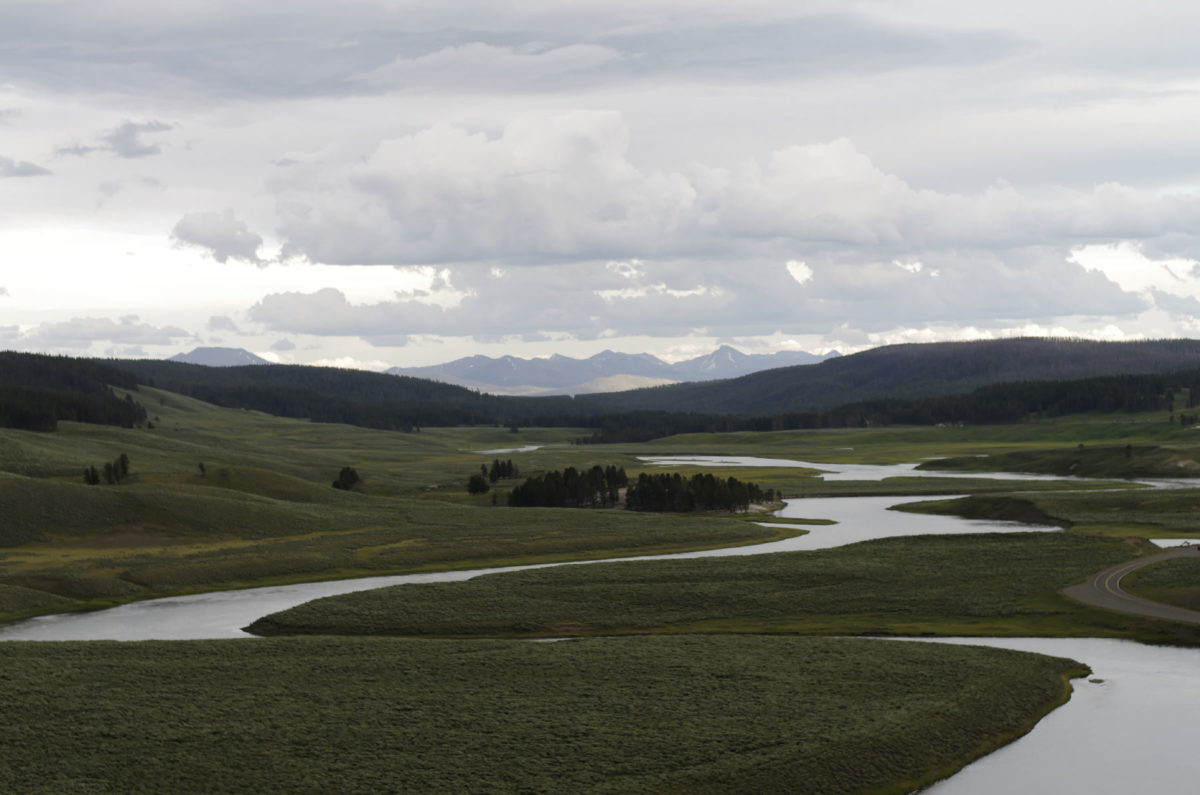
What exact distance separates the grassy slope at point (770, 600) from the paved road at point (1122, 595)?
1.32 metres

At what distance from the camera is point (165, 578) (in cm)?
8681

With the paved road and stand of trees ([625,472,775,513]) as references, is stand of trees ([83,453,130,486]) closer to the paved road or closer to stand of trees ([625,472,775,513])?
stand of trees ([625,472,775,513])

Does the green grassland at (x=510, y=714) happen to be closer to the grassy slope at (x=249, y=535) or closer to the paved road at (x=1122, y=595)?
the paved road at (x=1122, y=595)

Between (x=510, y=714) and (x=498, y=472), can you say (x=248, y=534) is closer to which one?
(x=498, y=472)

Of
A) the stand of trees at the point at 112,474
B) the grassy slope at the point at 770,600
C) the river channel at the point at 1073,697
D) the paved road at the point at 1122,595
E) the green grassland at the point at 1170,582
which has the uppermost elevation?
the stand of trees at the point at 112,474

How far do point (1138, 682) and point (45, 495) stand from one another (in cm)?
10152

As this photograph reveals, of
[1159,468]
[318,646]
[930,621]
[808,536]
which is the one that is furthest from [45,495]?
[1159,468]

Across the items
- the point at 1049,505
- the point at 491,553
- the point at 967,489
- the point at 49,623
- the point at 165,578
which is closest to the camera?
the point at 49,623

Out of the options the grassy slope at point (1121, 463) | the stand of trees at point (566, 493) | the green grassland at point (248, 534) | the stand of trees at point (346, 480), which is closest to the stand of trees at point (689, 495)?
the stand of trees at point (566, 493)

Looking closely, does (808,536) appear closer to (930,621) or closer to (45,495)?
(930,621)

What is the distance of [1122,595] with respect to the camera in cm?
7100

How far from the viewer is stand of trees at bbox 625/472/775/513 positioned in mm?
Result: 140125

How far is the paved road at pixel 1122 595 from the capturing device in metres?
64.8

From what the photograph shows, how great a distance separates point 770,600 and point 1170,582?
87.6ft
